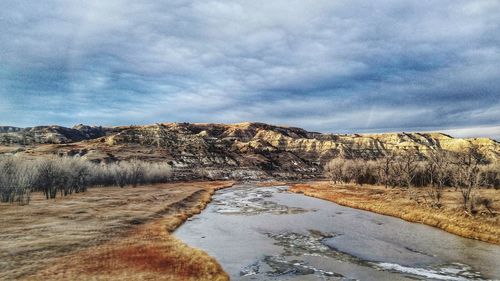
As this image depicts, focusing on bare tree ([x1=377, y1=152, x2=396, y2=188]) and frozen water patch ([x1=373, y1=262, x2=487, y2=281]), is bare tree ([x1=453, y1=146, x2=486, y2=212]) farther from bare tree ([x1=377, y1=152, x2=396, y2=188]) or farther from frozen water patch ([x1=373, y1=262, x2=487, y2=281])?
bare tree ([x1=377, y1=152, x2=396, y2=188])

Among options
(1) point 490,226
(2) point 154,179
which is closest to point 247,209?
(1) point 490,226

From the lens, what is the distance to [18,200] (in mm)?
57469

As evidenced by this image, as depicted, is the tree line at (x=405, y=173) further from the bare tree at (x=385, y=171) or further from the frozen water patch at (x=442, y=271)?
the frozen water patch at (x=442, y=271)

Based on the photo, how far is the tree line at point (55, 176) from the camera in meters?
57.0

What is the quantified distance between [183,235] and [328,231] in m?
14.7

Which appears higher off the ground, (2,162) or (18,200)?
(2,162)

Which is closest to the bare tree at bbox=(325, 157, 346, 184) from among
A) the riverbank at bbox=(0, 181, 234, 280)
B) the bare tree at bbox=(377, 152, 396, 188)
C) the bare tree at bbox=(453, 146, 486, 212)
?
the bare tree at bbox=(377, 152, 396, 188)

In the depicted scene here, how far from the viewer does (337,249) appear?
31.1 meters

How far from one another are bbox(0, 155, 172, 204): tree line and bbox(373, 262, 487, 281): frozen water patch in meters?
50.5

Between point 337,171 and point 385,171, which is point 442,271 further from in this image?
point 337,171

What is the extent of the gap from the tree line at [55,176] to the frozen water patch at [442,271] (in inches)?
1989

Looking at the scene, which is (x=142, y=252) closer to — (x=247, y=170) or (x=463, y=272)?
(x=463, y=272)

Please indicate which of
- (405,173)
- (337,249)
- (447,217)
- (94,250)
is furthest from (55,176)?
(405,173)

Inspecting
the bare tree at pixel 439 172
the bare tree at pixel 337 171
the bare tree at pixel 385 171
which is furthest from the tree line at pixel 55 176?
the bare tree at pixel 385 171
